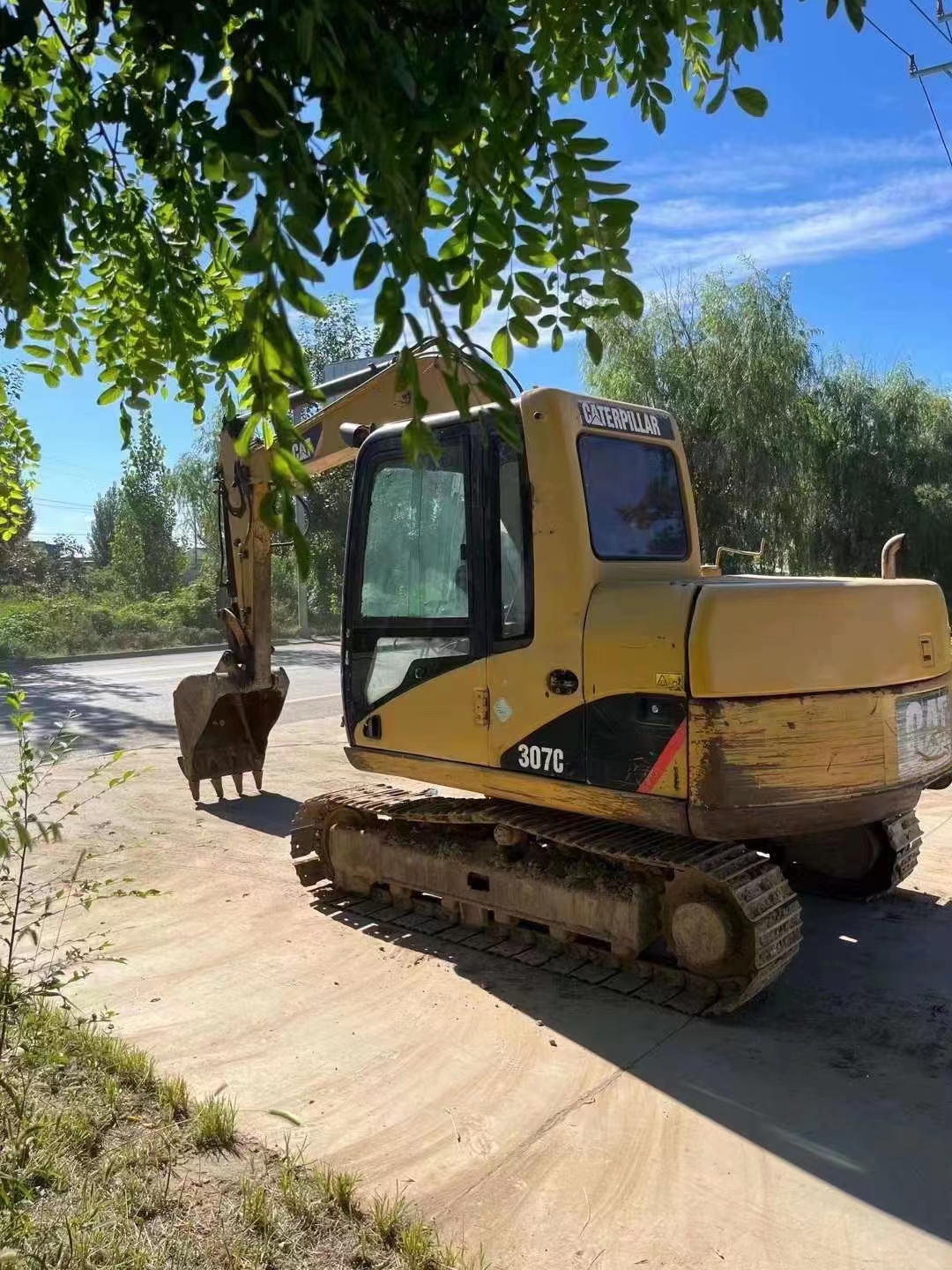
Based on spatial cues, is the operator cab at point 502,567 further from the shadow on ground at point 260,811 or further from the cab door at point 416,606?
the shadow on ground at point 260,811

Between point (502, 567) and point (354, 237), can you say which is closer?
point (354, 237)

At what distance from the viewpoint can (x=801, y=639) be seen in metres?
4.13

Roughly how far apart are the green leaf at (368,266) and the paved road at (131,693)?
9.80 metres

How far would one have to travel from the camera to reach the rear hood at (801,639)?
4.00m

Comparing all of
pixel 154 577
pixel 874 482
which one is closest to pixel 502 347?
pixel 874 482

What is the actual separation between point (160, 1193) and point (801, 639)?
3.06 meters

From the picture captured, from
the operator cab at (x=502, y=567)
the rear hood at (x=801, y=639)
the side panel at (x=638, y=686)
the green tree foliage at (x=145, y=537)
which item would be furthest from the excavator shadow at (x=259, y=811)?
the green tree foliage at (x=145, y=537)

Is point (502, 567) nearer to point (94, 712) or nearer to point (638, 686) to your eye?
point (638, 686)

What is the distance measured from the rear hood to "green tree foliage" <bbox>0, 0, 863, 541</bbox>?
1.89m

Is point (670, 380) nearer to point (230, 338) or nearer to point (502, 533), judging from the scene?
point (502, 533)

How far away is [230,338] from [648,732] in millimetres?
3010

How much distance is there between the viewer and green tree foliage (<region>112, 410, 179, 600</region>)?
116 feet

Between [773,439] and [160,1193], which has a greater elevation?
[773,439]

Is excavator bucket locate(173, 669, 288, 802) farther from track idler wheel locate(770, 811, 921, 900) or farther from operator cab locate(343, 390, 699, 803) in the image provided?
track idler wheel locate(770, 811, 921, 900)
